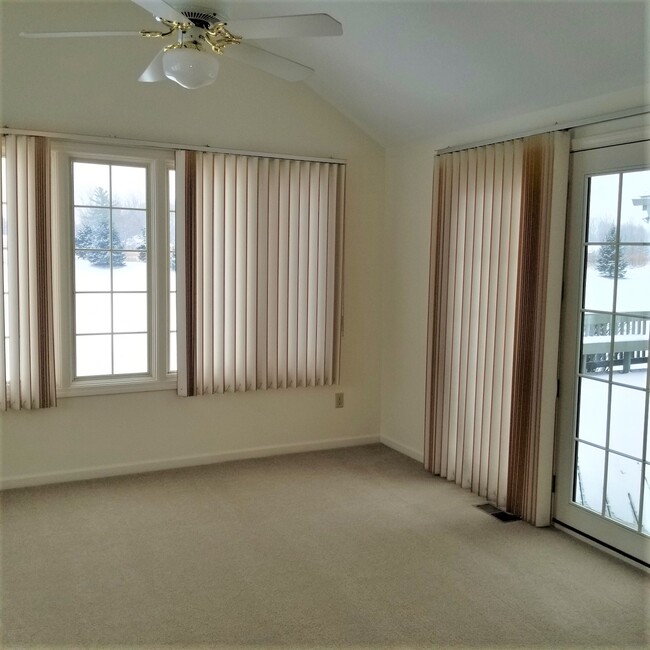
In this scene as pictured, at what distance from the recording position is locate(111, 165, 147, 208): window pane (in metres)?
4.55

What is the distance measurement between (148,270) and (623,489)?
331cm

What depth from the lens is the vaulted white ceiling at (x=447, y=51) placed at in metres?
3.13

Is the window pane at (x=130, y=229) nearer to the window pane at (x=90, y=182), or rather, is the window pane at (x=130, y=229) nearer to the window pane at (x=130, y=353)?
the window pane at (x=90, y=182)

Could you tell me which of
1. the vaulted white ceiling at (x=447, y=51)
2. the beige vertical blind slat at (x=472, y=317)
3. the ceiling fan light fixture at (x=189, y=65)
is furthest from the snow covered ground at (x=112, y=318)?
the ceiling fan light fixture at (x=189, y=65)

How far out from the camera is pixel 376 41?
4.01 meters

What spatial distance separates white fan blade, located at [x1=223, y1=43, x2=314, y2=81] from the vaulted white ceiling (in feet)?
→ 1.38

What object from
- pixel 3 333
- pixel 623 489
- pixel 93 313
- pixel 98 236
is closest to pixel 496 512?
pixel 623 489

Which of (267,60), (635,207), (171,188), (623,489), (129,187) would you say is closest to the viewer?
(267,60)

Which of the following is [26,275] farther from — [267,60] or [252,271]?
[267,60]

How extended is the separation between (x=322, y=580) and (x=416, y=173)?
3093 mm

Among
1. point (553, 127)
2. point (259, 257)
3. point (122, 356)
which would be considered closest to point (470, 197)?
point (553, 127)

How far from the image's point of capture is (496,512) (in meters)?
4.04

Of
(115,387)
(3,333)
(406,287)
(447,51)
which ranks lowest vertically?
(115,387)

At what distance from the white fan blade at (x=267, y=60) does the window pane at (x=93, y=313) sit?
2179mm
